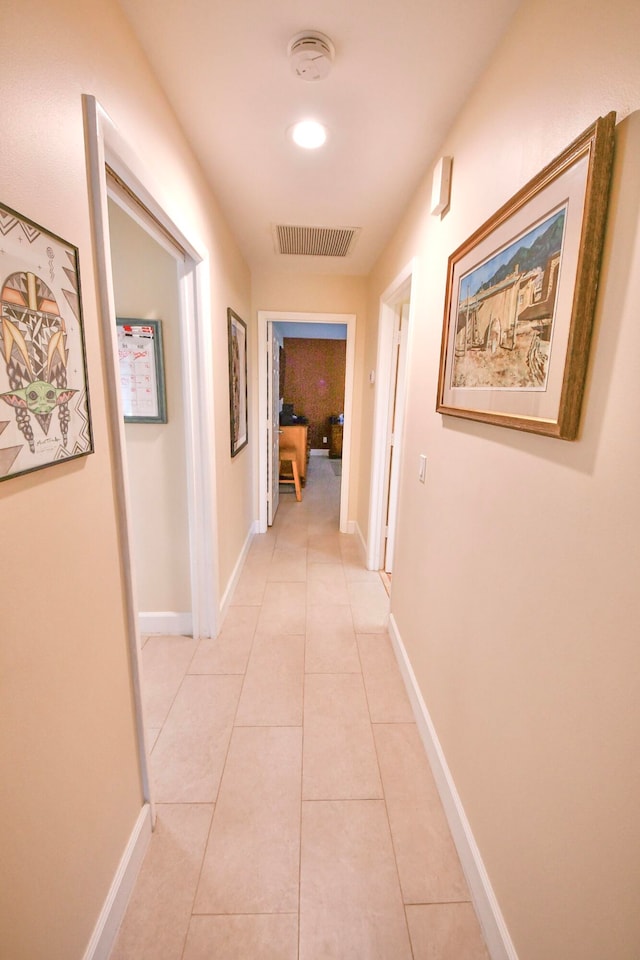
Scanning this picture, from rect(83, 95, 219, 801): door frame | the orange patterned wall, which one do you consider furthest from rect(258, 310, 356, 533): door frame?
the orange patterned wall

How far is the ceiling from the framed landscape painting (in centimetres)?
56

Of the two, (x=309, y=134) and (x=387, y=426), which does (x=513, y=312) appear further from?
(x=387, y=426)

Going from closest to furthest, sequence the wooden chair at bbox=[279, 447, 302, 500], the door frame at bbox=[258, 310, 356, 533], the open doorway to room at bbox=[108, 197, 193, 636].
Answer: the open doorway to room at bbox=[108, 197, 193, 636] < the door frame at bbox=[258, 310, 356, 533] < the wooden chair at bbox=[279, 447, 302, 500]

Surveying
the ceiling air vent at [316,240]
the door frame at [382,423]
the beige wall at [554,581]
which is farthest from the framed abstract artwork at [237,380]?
the beige wall at [554,581]

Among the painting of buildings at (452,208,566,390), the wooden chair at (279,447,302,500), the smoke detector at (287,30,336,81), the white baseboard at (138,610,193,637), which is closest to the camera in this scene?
the painting of buildings at (452,208,566,390)

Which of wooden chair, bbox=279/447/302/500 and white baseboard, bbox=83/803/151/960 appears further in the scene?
wooden chair, bbox=279/447/302/500

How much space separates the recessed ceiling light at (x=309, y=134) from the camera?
152 centimetres

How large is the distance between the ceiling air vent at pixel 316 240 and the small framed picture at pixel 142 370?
4.00 ft

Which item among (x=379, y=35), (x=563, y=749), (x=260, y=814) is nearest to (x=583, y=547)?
(x=563, y=749)

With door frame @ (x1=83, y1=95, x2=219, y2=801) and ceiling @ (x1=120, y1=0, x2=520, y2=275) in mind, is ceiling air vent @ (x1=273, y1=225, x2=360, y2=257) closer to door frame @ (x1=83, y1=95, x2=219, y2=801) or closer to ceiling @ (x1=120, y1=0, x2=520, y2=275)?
ceiling @ (x1=120, y1=0, x2=520, y2=275)

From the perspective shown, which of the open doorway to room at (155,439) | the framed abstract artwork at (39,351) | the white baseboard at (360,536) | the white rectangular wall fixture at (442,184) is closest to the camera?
the framed abstract artwork at (39,351)

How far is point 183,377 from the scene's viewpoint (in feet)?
6.45

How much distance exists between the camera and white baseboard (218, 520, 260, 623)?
97.3 inches

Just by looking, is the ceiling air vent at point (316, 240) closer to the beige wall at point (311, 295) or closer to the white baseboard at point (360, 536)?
the beige wall at point (311, 295)
